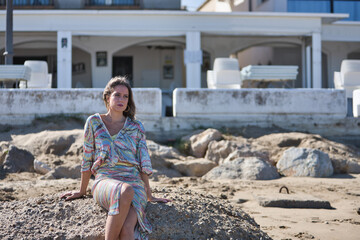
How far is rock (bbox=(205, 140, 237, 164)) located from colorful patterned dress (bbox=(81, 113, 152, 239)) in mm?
5591

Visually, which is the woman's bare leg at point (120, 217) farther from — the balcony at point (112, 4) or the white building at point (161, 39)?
the balcony at point (112, 4)

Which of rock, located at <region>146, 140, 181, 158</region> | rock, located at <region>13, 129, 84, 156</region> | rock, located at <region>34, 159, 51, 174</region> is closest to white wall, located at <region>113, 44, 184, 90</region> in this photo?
rock, located at <region>13, 129, 84, 156</region>

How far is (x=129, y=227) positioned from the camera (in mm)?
3506

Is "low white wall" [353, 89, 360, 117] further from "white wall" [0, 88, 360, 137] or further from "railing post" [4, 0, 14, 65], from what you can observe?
"railing post" [4, 0, 14, 65]

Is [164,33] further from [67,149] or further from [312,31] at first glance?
[67,149]

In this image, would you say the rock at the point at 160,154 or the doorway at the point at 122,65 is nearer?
the rock at the point at 160,154

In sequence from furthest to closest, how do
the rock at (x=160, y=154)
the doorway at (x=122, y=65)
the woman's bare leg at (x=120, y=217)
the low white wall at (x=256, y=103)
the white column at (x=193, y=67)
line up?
the doorway at (x=122, y=65) → the white column at (x=193, y=67) → the low white wall at (x=256, y=103) → the rock at (x=160, y=154) → the woman's bare leg at (x=120, y=217)

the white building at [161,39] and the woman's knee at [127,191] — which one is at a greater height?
the white building at [161,39]

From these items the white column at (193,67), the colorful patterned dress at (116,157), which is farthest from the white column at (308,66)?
the colorful patterned dress at (116,157)

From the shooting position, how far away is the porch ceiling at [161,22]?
52.5ft

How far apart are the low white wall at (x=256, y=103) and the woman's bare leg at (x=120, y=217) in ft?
24.8

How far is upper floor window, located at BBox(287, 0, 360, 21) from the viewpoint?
19.6 meters

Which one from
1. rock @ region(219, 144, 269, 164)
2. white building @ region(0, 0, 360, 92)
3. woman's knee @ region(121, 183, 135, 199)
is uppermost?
white building @ region(0, 0, 360, 92)

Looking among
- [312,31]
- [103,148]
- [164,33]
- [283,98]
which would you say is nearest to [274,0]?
[312,31]
